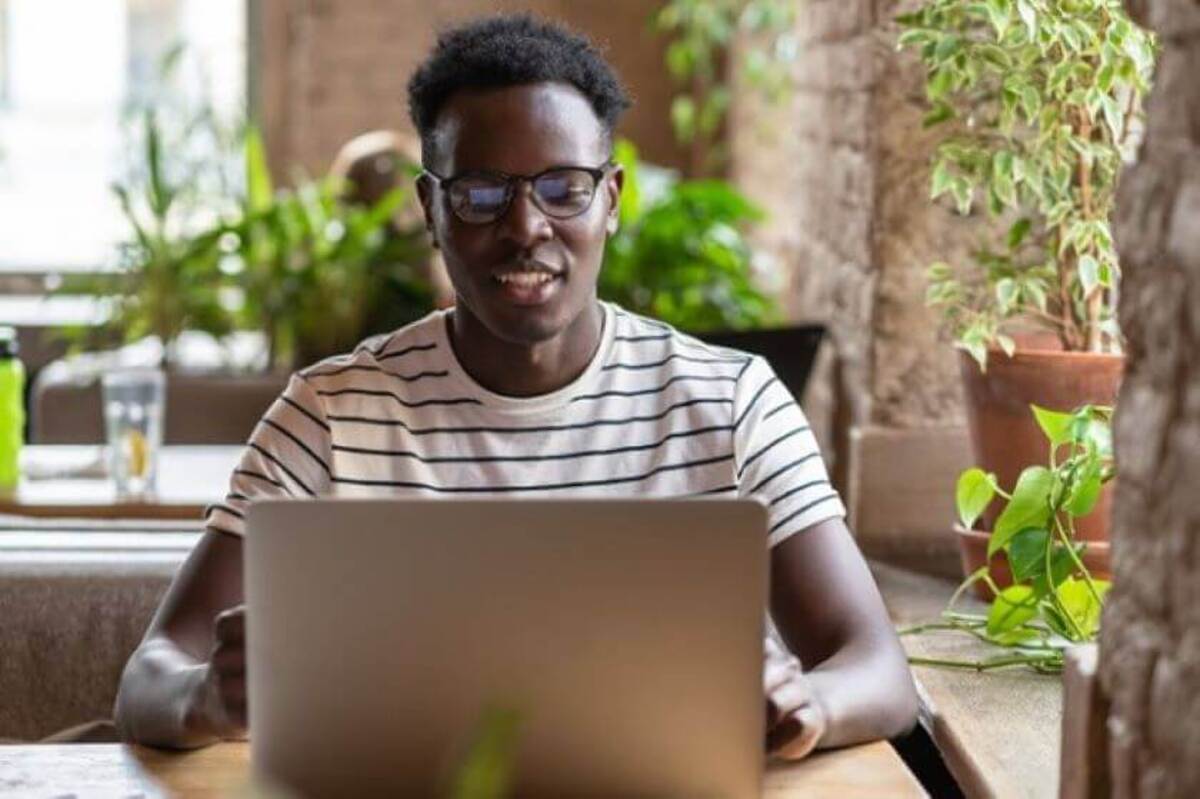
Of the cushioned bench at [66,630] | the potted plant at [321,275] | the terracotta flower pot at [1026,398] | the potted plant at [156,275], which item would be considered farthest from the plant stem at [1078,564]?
the potted plant at [156,275]

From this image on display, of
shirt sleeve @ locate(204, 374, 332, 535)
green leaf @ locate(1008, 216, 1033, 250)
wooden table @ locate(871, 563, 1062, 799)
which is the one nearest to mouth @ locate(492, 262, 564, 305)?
shirt sleeve @ locate(204, 374, 332, 535)

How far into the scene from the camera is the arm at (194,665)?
170cm

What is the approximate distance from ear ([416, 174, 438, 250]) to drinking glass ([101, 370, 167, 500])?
137 centimetres

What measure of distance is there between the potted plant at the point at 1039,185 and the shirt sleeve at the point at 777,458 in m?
0.45

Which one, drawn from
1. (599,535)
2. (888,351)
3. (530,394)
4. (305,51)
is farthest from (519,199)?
(305,51)

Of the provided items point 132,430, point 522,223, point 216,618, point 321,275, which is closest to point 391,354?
point 522,223

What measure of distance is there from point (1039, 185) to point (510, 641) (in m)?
1.34

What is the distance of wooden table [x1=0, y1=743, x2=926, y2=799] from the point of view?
169 centimetres

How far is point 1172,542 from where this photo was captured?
141 centimetres

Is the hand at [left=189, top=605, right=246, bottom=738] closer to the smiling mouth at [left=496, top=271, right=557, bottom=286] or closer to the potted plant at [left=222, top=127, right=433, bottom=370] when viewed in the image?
the smiling mouth at [left=496, top=271, right=557, bottom=286]

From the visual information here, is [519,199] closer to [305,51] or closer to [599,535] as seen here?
[599,535]

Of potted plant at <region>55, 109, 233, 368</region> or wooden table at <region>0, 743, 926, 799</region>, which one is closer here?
wooden table at <region>0, 743, 926, 799</region>

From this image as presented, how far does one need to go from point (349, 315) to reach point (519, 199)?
3.17m

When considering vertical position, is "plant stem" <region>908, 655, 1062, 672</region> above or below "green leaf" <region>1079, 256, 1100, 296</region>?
below
